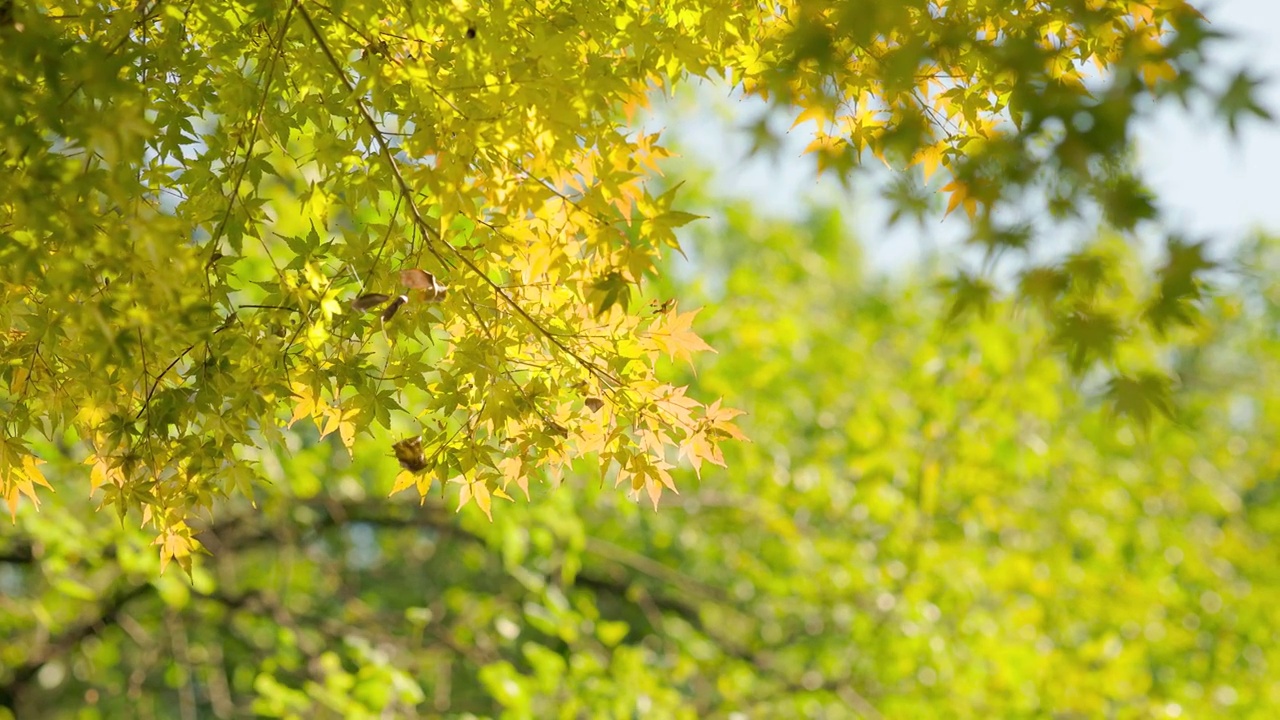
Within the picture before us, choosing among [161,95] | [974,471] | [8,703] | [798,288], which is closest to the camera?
[161,95]

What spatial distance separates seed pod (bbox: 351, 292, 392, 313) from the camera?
1.34m

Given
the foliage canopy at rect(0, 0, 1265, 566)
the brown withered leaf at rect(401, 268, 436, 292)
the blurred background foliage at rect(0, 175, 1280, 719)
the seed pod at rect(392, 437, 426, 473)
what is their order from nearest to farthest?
1. the foliage canopy at rect(0, 0, 1265, 566)
2. the brown withered leaf at rect(401, 268, 436, 292)
3. the seed pod at rect(392, 437, 426, 473)
4. the blurred background foliage at rect(0, 175, 1280, 719)

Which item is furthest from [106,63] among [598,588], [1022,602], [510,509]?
[1022,602]

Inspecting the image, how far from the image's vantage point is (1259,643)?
5.24m

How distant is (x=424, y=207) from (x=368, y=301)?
161 millimetres

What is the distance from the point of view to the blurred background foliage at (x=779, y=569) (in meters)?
3.27

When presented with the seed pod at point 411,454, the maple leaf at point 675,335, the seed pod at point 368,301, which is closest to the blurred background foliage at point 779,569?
the seed pod at point 411,454

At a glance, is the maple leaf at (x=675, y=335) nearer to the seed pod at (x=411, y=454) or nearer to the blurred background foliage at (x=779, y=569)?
the seed pod at (x=411, y=454)

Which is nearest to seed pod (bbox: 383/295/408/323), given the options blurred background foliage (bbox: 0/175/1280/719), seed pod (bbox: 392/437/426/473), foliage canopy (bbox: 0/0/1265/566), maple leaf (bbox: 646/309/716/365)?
foliage canopy (bbox: 0/0/1265/566)

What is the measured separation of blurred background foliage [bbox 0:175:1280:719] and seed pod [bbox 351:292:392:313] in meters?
1.66

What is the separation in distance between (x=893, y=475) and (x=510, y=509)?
193 centimetres

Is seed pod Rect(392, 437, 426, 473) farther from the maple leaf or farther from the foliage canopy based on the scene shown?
the maple leaf

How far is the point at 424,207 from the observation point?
55.8 inches

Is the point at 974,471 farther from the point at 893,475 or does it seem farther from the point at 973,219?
the point at 973,219
